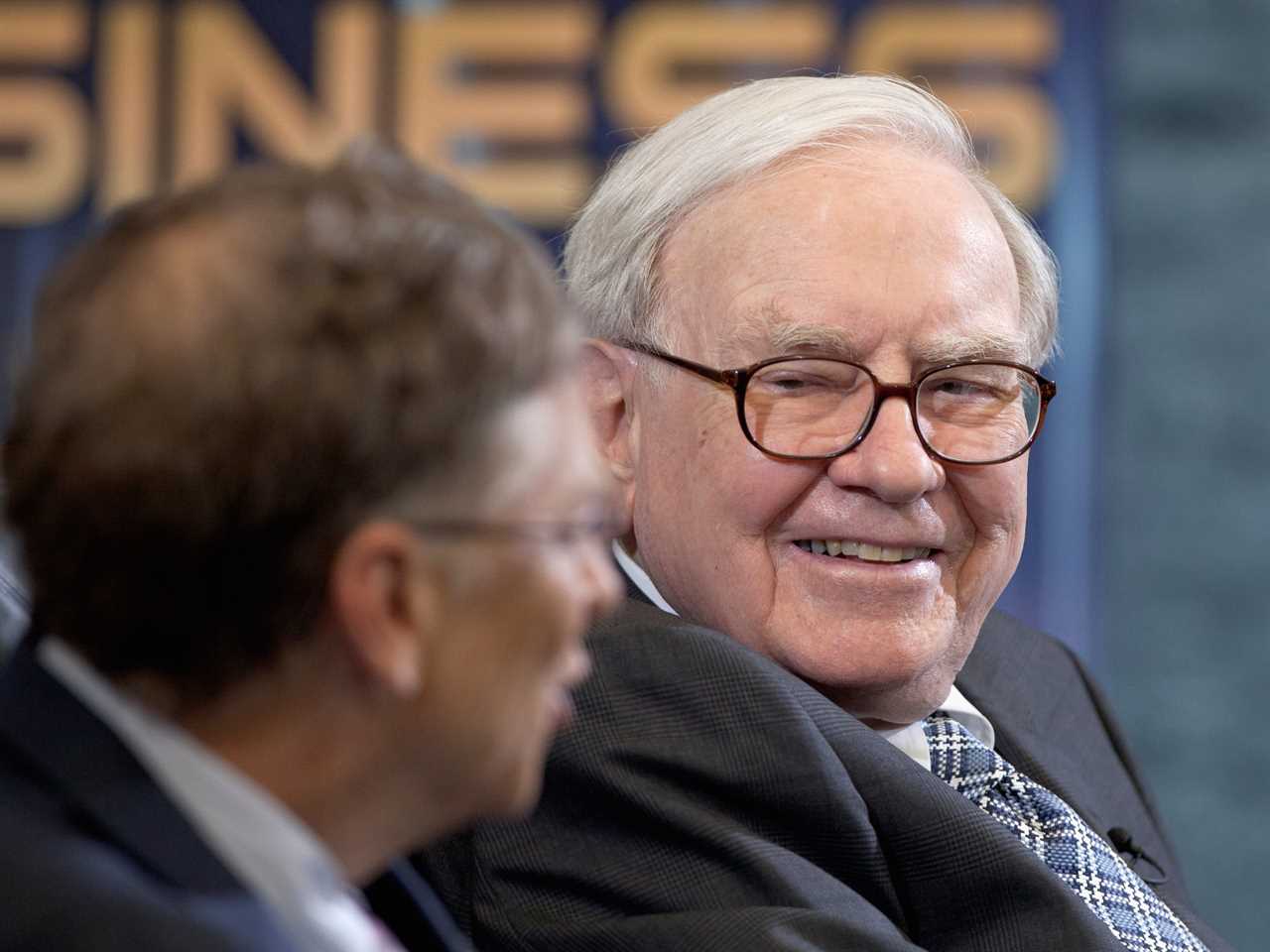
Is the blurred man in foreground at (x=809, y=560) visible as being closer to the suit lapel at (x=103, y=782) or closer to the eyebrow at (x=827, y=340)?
the eyebrow at (x=827, y=340)

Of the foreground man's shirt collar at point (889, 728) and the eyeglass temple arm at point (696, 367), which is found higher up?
Result: the eyeglass temple arm at point (696, 367)

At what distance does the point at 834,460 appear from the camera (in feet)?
5.50

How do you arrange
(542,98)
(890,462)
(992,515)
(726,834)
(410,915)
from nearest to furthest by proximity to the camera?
(410,915) < (726,834) < (890,462) < (992,515) < (542,98)

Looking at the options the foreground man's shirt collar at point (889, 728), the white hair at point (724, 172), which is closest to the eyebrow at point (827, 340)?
the white hair at point (724, 172)

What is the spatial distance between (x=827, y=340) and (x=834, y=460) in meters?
0.12

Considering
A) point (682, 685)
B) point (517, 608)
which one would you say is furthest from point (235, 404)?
point (682, 685)

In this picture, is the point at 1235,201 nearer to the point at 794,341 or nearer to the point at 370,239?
the point at 794,341

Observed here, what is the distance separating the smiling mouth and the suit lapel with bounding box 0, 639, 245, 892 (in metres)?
0.95

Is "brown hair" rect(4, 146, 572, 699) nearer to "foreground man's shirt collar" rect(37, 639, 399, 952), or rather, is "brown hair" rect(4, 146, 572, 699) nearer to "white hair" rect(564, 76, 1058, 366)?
"foreground man's shirt collar" rect(37, 639, 399, 952)

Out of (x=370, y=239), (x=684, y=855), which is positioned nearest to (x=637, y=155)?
(x=684, y=855)

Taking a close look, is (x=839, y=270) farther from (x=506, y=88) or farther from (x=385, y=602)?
(x=506, y=88)

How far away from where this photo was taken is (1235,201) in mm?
3965

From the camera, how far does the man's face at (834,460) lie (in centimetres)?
168

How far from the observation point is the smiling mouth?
170 centimetres
